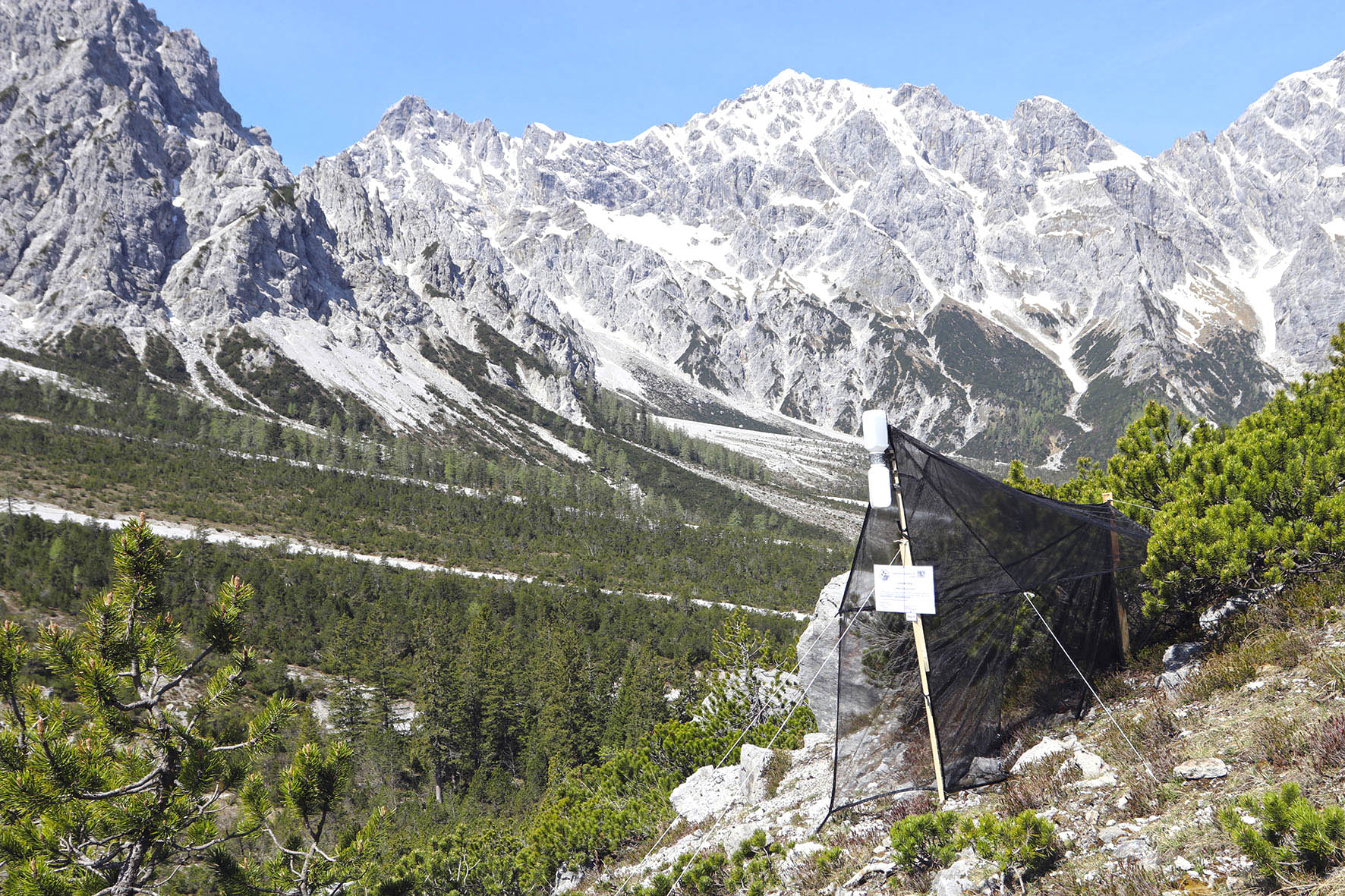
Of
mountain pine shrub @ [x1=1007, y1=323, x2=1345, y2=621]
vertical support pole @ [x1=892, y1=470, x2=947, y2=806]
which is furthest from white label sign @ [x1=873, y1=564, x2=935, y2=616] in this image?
mountain pine shrub @ [x1=1007, y1=323, x2=1345, y2=621]

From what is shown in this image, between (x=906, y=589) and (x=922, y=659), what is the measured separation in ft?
2.66

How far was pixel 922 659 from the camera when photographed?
7461mm

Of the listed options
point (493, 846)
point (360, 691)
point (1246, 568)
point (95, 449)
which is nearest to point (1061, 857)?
point (1246, 568)

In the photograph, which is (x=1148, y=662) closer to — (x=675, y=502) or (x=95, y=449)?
(x=95, y=449)

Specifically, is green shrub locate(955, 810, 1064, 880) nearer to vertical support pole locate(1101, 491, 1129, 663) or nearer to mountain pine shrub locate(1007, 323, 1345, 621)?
mountain pine shrub locate(1007, 323, 1345, 621)

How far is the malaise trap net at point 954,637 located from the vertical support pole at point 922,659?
0.07 meters

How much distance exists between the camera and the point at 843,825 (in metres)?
7.76

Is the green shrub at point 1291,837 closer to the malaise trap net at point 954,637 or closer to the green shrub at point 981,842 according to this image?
the green shrub at point 981,842

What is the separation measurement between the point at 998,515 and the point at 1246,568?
2894 millimetres

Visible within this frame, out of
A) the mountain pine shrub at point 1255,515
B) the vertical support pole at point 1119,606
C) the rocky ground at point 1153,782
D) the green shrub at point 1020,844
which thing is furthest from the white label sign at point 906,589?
the vertical support pole at point 1119,606

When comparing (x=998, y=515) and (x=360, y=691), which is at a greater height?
(x=998, y=515)

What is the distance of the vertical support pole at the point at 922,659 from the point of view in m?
7.36

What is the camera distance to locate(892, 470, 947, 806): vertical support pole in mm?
7355

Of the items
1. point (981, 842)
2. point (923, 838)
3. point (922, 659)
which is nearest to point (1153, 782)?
point (981, 842)
